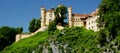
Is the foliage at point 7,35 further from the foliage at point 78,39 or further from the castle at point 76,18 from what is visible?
the foliage at point 78,39

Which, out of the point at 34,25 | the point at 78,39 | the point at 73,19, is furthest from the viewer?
the point at 34,25

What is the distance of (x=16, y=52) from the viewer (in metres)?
92.6

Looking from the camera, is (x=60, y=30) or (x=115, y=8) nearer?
(x=115, y=8)

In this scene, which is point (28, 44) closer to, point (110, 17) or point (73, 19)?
point (73, 19)

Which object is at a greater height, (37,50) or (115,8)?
(115,8)

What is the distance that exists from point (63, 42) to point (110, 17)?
977 cm

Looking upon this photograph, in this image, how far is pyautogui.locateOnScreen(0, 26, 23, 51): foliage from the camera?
106562mm

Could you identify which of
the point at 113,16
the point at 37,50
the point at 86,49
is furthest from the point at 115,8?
the point at 37,50

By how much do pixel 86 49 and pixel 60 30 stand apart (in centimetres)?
1268

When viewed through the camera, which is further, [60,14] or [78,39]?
[60,14]

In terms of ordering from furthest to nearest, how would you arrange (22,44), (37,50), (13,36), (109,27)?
(13,36), (22,44), (37,50), (109,27)

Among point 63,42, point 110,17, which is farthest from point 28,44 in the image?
point 110,17

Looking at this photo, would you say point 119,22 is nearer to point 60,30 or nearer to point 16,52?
point 60,30

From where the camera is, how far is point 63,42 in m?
85.4
